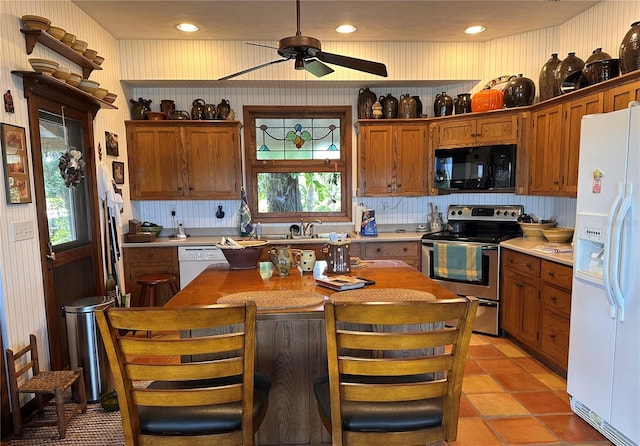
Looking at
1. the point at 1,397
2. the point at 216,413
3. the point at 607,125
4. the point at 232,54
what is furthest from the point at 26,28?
the point at 607,125

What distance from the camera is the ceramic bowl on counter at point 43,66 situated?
255 centimetres

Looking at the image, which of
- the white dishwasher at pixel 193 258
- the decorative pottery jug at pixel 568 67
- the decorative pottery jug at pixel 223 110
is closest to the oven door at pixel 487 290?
the decorative pottery jug at pixel 568 67

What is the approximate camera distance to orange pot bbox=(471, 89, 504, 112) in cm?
389

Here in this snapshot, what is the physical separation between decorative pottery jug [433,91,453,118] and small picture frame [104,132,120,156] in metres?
3.29

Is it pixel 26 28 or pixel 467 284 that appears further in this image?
pixel 467 284

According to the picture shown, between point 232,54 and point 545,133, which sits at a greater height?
point 232,54

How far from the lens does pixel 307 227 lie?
14.8 ft

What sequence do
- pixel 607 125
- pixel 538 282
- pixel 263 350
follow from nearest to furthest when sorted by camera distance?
1. pixel 263 350
2. pixel 607 125
3. pixel 538 282

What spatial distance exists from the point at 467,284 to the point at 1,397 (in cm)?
357

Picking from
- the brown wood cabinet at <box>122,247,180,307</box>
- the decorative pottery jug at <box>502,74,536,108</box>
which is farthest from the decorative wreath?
the decorative pottery jug at <box>502,74,536,108</box>

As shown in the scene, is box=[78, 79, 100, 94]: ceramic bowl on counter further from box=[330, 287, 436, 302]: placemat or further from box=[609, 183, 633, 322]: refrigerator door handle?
box=[609, 183, 633, 322]: refrigerator door handle

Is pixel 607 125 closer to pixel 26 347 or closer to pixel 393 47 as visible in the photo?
pixel 393 47

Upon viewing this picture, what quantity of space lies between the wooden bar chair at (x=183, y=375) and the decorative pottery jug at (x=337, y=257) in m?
0.97

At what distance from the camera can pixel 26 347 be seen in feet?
7.91
